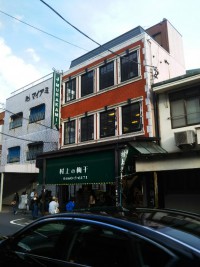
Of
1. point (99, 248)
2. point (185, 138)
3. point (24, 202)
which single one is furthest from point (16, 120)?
point (99, 248)

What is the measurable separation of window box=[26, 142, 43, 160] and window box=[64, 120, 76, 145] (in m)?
3.86

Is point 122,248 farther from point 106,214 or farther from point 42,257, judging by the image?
point 42,257

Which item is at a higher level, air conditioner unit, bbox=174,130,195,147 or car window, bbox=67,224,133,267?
air conditioner unit, bbox=174,130,195,147

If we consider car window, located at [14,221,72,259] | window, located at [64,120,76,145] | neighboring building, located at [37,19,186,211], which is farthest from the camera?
window, located at [64,120,76,145]

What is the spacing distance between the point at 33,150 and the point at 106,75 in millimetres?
9556

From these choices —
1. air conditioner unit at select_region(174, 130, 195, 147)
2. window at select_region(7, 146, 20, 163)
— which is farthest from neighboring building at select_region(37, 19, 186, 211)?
window at select_region(7, 146, 20, 163)

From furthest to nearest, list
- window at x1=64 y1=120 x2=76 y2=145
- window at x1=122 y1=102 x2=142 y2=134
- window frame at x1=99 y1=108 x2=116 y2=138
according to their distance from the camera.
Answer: window at x1=64 y1=120 x2=76 y2=145
window frame at x1=99 y1=108 x2=116 y2=138
window at x1=122 y1=102 x2=142 y2=134

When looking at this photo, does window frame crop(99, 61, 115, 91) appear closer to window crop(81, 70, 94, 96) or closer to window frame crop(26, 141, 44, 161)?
window crop(81, 70, 94, 96)

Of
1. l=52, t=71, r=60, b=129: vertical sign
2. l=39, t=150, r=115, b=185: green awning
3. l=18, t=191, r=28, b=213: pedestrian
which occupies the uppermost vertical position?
l=52, t=71, r=60, b=129: vertical sign

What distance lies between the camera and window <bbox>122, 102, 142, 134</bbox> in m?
15.9

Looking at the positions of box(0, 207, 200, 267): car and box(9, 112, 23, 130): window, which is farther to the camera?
box(9, 112, 23, 130): window

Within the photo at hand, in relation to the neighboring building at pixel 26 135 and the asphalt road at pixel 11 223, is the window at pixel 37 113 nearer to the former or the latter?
the neighboring building at pixel 26 135

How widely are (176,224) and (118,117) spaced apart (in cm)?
1414

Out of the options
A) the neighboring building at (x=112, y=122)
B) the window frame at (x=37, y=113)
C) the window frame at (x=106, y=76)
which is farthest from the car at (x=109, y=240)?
the window frame at (x=37, y=113)
